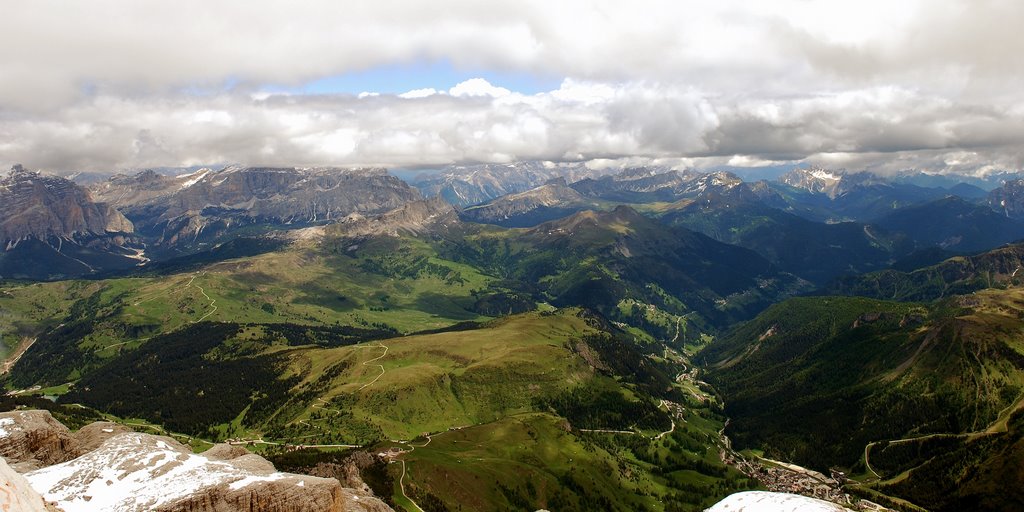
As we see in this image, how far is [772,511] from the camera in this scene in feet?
424

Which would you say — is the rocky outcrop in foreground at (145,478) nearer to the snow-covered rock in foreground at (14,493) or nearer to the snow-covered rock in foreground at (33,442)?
the snow-covered rock in foreground at (33,442)

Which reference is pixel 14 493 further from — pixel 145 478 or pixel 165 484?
pixel 145 478

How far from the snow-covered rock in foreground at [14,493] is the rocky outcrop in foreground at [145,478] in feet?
191

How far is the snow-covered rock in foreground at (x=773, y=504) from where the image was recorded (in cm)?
12467

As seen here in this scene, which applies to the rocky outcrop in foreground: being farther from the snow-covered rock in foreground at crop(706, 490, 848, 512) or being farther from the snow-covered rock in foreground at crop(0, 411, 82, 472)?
the snow-covered rock in foreground at crop(706, 490, 848, 512)

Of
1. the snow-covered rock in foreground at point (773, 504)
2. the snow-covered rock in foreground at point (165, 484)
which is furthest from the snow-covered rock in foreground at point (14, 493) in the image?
the snow-covered rock in foreground at point (773, 504)

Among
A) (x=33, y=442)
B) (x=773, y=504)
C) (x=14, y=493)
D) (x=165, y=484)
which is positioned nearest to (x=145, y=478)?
(x=165, y=484)

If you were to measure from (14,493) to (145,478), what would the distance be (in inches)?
2846

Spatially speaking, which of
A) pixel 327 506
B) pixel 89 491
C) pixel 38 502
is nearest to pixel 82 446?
pixel 89 491

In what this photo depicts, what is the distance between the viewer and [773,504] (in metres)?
133

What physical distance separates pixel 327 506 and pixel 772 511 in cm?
9979

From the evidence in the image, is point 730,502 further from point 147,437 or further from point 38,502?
point 38,502

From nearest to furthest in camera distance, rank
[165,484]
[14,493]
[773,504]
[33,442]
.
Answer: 1. [14,493]
2. [165,484]
3. [33,442]
4. [773,504]

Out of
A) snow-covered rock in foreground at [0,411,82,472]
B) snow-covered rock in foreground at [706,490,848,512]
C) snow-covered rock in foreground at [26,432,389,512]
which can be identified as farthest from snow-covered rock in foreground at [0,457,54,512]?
snow-covered rock in foreground at [706,490,848,512]
